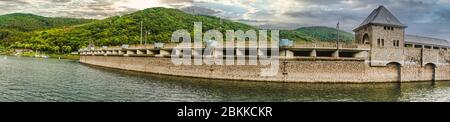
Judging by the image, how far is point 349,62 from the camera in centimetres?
3638

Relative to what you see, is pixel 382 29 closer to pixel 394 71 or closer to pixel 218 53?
pixel 394 71

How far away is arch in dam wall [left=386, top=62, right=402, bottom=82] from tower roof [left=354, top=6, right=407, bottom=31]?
22.0 ft

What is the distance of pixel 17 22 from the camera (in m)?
169

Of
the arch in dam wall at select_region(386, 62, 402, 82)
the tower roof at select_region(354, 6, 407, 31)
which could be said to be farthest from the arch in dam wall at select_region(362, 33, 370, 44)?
the arch in dam wall at select_region(386, 62, 402, 82)

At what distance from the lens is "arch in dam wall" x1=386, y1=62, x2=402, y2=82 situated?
38.9 m

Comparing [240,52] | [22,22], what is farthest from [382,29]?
[22,22]

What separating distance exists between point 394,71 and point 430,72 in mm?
6973

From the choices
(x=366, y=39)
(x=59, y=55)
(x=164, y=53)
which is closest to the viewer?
(x=164, y=53)

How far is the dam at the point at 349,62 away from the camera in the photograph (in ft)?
117

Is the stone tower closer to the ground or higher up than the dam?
higher up

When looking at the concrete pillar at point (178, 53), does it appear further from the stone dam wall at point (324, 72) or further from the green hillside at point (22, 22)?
the green hillside at point (22, 22)

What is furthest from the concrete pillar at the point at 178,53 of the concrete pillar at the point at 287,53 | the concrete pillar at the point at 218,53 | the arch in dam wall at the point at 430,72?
the arch in dam wall at the point at 430,72

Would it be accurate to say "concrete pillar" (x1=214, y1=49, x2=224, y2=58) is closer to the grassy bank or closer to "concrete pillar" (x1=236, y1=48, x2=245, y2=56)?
"concrete pillar" (x1=236, y1=48, x2=245, y2=56)
